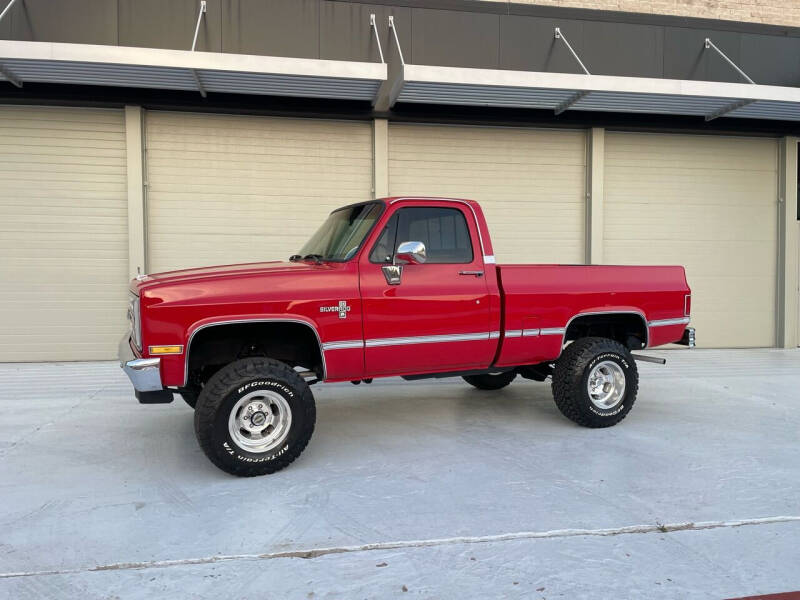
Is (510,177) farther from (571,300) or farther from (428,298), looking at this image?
(428,298)

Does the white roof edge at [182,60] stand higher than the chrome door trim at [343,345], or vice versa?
the white roof edge at [182,60]

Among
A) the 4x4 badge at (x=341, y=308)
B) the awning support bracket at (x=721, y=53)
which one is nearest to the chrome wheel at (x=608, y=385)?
the 4x4 badge at (x=341, y=308)

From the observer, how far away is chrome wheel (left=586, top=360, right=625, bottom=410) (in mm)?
5883

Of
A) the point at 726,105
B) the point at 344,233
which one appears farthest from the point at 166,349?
the point at 726,105

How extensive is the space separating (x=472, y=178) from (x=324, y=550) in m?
8.46

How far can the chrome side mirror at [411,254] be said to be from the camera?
15.5 ft

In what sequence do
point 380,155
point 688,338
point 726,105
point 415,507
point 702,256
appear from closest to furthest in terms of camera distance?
point 415,507
point 688,338
point 726,105
point 380,155
point 702,256

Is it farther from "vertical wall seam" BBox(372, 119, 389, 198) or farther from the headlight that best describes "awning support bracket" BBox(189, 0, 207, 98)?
the headlight

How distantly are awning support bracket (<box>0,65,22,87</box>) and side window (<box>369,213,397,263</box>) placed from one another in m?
6.94

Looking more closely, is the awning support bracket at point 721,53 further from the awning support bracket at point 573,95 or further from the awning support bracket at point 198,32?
the awning support bracket at point 198,32

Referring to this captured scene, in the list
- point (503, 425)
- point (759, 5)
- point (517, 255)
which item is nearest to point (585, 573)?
point (503, 425)

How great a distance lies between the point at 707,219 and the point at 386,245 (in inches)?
355

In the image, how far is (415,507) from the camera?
3969mm

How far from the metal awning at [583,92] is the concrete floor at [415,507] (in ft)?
16.6
